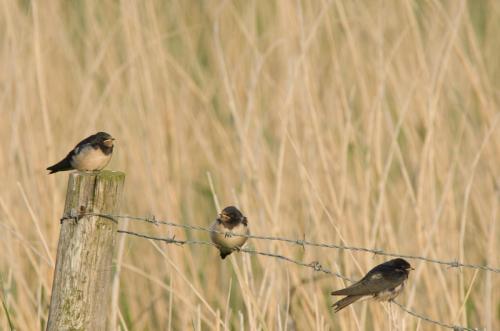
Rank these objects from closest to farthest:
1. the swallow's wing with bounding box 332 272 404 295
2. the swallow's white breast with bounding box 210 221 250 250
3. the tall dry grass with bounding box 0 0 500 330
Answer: the swallow's white breast with bounding box 210 221 250 250 → the swallow's wing with bounding box 332 272 404 295 → the tall dry grass with bounding box 0 0 500 330

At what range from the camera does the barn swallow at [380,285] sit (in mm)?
4762

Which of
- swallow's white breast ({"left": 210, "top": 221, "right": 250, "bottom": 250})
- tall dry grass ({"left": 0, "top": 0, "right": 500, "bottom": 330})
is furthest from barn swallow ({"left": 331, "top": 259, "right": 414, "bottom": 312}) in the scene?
swallow's white breast ({"left": 210, "top": 221, "right": 250, "bottom": 250})

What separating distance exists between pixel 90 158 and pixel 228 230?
0.92 meters

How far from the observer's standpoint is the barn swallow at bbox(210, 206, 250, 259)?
4379 mm

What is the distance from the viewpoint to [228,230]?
4.45 m

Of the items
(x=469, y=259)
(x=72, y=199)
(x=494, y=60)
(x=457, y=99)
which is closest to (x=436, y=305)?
(x=469, y=259)

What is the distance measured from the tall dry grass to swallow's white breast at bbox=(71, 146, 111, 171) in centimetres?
37

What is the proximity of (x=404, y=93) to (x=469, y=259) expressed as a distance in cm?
137

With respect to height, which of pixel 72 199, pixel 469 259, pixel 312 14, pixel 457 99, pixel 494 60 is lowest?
pixel 72 199

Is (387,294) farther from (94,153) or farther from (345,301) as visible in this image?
(94,153)

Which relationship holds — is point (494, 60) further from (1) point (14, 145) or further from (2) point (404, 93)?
(1) point (14, 145)

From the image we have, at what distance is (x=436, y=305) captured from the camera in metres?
5.73

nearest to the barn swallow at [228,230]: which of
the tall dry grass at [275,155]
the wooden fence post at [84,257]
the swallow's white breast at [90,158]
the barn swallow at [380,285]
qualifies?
the tall dry grass at [275,155]

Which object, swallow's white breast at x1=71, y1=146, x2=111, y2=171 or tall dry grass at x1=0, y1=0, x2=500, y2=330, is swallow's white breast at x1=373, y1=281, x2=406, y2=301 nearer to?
tall dry grass at x1=0, y1=0, x2=500, y2=330
